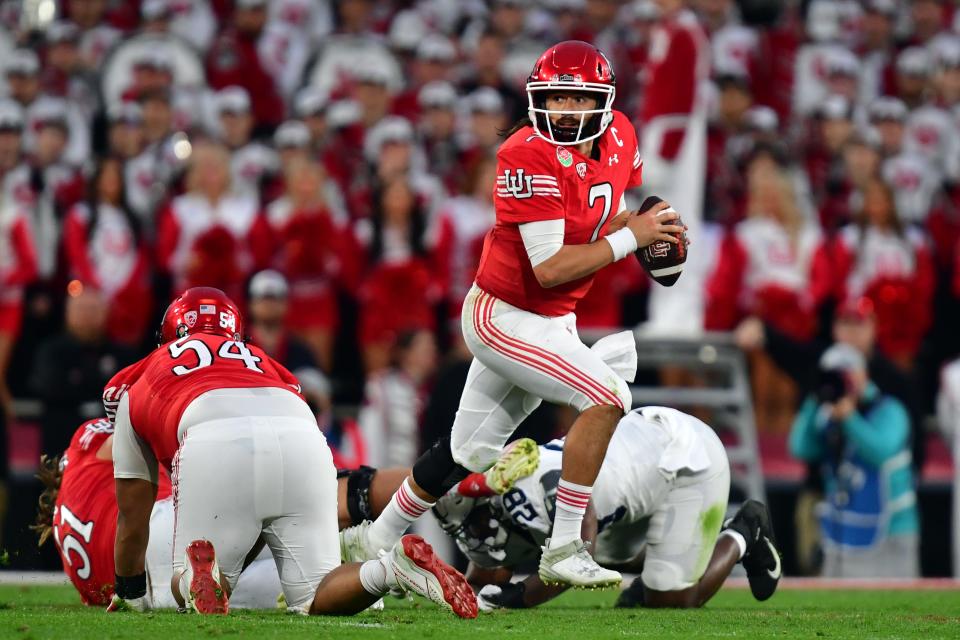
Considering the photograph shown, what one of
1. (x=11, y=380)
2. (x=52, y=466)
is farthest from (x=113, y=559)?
(x=11, y=380)

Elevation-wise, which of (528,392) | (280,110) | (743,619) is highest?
(280,110)

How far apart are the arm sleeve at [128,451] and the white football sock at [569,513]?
1.50m

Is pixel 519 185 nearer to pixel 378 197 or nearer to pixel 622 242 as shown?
pixel 622 242

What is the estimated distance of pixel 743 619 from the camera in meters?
6.32

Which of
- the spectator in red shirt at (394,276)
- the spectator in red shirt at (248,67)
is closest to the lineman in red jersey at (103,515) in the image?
the spectator in red shirt at (394,276)

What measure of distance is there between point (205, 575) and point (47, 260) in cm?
607

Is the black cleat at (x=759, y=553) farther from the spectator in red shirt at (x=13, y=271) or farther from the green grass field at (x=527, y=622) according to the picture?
the spectator in red shirt at (x=13, y=271)

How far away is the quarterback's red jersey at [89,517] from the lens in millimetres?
6555

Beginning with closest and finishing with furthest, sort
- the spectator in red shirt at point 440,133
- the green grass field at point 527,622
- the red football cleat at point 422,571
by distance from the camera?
the green grass field at point 527,622 < the red football cleat at point 422,571 < the spectator in red shirt at point 440,133

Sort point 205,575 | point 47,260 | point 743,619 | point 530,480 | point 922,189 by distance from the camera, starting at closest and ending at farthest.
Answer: point 205,575, point 743,619, point 530,480, point 47,260, point 922,189

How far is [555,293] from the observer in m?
6.27

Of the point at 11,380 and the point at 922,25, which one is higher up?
the point at 922,25

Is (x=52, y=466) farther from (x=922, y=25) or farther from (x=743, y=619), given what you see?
(x=922, y=25)

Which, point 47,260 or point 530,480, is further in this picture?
point 47,260
